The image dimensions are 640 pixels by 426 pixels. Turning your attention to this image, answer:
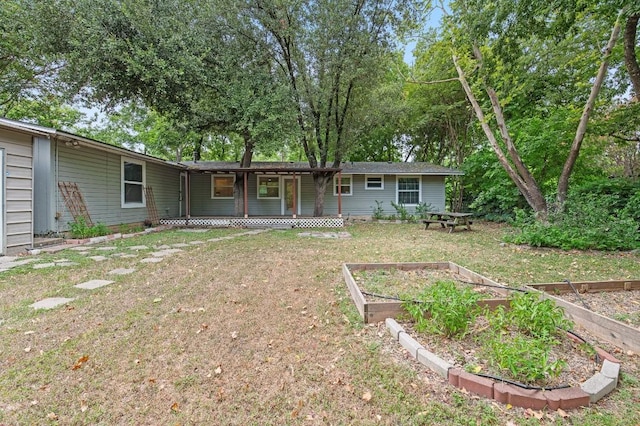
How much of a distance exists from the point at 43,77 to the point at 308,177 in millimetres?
10855

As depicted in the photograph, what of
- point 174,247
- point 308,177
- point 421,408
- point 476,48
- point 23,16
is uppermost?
point 23,16

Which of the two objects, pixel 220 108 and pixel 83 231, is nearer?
pixel 83 231

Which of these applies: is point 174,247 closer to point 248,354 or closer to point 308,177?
point 248,354

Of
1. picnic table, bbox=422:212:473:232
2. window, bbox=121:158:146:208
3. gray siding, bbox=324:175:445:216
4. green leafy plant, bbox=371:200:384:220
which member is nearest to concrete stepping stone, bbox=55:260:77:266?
window, bbox=121:158:146:208

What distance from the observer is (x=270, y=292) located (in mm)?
3967

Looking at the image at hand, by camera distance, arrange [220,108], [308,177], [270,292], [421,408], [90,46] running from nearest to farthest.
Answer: [421,408] < [270,292] < [90,46] < [220,108] < [308,177]

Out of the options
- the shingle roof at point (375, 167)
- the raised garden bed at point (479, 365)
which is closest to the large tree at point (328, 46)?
the shingle roof at point (375, 167)

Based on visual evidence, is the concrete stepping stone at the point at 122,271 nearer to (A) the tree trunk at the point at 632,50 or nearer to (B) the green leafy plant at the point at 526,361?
(B) the green leafy plant at the point at 526,361

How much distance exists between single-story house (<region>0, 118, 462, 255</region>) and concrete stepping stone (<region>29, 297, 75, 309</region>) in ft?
11.6

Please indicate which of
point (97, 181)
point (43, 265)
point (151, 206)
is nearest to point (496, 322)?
A: point (43, 265)

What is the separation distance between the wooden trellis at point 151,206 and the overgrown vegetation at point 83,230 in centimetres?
303

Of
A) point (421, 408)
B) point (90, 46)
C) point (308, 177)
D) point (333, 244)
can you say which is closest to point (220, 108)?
point (90, 46)

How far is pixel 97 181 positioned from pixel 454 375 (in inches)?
393

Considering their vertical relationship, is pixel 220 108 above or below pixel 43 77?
below
